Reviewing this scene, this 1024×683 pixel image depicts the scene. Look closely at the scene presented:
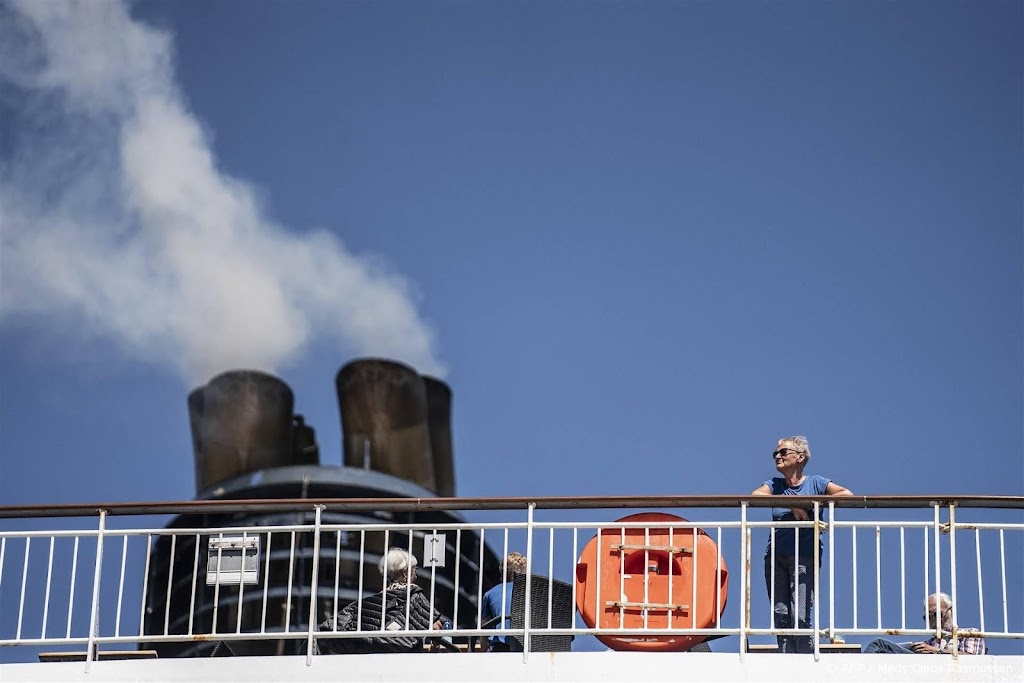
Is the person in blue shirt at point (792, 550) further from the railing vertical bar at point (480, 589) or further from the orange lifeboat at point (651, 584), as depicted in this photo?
the railing vertical bar at point (480, 589)

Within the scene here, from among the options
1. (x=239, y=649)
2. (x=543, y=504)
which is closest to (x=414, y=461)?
(x=239, y=649)

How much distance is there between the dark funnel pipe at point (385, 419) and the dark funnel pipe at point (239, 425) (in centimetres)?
141

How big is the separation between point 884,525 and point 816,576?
21.6 inches

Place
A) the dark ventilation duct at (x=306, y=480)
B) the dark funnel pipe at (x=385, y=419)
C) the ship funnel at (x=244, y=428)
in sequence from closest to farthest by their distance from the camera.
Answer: the dark ventilation duct at (x=306, y=480)
the dark funnel pipe at (x=385, y=419)
the ship funnel at (x=244, y=428)

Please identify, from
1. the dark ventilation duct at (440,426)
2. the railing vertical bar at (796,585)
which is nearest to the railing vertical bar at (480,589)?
the railing vertical bar at (796,585)

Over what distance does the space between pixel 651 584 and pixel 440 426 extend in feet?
92.7

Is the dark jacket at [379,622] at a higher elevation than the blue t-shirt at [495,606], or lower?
lower

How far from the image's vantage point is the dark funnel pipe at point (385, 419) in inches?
1414

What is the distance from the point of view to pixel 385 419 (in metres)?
36.9

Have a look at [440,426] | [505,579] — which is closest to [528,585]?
[505,579]

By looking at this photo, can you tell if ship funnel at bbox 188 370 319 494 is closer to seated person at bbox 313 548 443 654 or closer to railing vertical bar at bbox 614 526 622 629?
seated person at bbox 313 548 443 654

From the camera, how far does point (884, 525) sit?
12.0 m

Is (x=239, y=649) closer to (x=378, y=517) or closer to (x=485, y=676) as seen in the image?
(x=378, y=517)

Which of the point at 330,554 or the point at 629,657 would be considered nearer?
the point at 629,657
